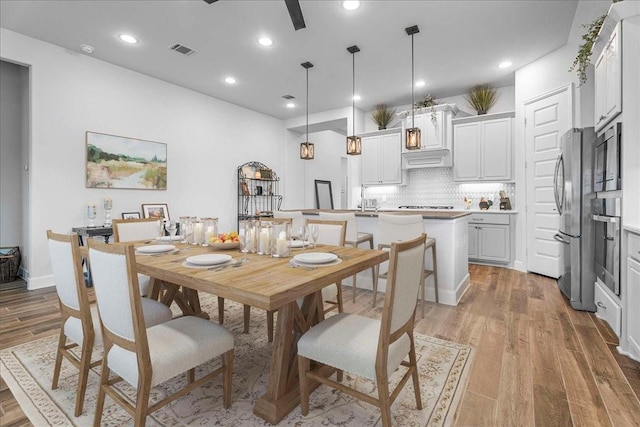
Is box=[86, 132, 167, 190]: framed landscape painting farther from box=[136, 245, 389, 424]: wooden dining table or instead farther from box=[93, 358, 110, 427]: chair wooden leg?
box=[93, 358, 110, 427]: chair wooden leg

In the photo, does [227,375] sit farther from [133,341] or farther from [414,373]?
[414,373]

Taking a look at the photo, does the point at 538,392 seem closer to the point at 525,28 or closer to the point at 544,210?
the point at 544,210

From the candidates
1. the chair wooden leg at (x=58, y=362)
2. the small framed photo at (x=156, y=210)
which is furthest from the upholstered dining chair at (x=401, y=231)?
the small framed photo at (x=156, y=210)

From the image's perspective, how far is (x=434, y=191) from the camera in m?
6.09

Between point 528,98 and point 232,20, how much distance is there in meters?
4.26

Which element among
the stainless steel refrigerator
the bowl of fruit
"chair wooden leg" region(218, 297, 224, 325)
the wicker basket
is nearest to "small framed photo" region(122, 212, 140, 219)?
the wicker basket

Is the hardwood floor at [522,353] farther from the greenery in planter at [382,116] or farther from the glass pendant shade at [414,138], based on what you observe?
the greenery in planter at [382,116]

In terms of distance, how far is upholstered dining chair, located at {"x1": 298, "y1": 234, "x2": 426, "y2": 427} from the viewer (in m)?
1.26

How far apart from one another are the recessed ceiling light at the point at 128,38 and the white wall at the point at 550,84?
4937mm

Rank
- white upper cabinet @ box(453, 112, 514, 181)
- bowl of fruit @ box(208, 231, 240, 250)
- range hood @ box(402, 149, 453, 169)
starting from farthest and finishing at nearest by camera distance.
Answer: range hood @ box(402, 149, 453, 169)
white upper cabinet @ box(453, 112, 514, 181)
bowl of fruit @ box(208, 231, 240, 250)

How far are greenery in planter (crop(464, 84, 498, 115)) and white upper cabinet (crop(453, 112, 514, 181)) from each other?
0.73 feet

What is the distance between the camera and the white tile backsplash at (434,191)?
5504mm

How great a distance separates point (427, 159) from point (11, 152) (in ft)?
21.5

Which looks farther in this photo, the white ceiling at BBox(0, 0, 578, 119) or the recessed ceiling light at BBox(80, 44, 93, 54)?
the recessed ceiling light at BBox(80, 44, 93, 54)
